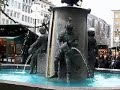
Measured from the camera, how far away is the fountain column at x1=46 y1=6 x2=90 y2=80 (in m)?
10.3

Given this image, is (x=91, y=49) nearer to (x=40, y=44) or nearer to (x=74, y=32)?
(x=74, y=32)

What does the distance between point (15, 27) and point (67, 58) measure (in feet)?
56.1

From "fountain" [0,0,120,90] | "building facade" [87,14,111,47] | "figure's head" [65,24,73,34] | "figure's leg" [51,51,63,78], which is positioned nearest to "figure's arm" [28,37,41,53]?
"fountain" [0,0,120,90]

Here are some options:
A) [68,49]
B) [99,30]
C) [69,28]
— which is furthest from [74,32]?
[99,30]

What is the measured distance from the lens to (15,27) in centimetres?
2639

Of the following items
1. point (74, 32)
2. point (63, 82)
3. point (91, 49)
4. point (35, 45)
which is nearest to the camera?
point (63, 82)

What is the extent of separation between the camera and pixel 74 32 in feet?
33.6

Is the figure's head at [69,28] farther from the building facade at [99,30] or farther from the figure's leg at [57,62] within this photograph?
the building facade at [99,30]

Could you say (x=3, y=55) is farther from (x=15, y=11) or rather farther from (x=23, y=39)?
(x=15, y=11)

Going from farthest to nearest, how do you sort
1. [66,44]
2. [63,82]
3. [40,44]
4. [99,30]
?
1. [99,30]
2. [40,44]
3. [63,82]
4. [66,44]

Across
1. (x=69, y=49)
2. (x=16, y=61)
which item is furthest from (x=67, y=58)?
(x=16, y=61)

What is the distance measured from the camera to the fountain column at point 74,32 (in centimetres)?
1030

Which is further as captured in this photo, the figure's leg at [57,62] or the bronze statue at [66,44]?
the figure's leg at [57,62]

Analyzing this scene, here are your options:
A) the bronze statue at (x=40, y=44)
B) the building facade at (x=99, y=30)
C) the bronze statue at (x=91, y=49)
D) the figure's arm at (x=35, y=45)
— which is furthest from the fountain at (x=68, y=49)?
the building facade at (x=99, y=30)
